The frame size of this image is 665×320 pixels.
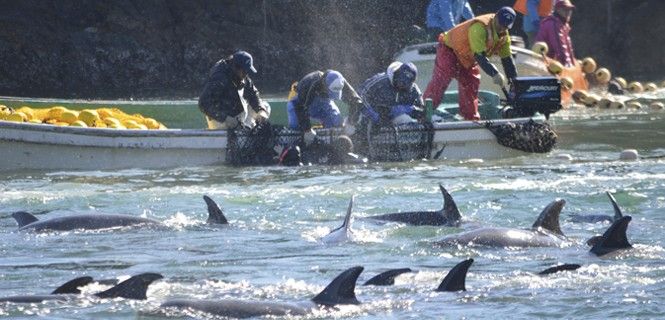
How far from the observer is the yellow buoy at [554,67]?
29.9 metres

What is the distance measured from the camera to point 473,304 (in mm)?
11195

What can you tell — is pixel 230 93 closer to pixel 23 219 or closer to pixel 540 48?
pixel 23 219

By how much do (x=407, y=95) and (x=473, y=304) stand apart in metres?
11.4

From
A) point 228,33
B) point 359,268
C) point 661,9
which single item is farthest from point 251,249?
point 661,9

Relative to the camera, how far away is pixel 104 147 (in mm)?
21828

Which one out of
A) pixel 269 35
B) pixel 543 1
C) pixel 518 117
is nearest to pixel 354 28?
pixel 269 35

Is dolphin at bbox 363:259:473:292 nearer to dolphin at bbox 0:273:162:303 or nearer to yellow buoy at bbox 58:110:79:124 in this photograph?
dolphin at bbox 0:273:162:303

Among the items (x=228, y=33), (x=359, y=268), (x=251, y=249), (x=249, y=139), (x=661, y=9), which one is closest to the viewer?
(x=359, y=268)

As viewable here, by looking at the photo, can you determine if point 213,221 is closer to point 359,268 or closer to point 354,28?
point 359,268

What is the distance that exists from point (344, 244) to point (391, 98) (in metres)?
8.42

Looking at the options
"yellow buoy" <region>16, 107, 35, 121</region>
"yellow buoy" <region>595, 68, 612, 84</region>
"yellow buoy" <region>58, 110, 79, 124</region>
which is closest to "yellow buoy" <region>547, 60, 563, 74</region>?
"yellow buoy" <region>595, 68, 612, 84</region>

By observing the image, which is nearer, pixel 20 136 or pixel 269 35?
pixel 20 136

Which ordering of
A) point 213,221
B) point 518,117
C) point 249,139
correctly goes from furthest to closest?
point 518,117, point 249,139, point 213,221

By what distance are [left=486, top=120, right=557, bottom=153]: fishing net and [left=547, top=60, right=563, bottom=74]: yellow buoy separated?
7.28m
